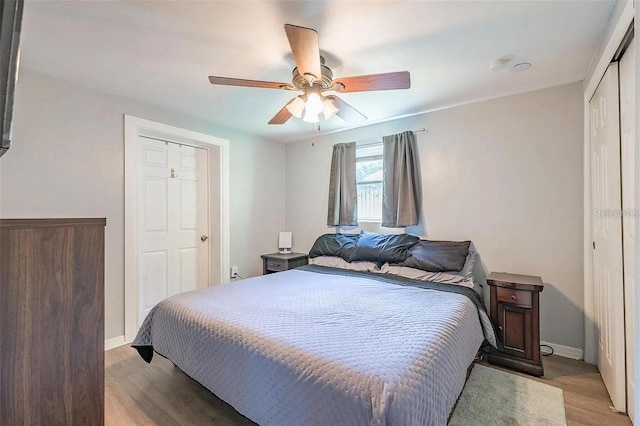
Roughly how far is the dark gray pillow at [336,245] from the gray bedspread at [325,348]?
105 cm

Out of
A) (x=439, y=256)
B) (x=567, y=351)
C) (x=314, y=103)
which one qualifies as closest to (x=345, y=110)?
(x=314, y=103)

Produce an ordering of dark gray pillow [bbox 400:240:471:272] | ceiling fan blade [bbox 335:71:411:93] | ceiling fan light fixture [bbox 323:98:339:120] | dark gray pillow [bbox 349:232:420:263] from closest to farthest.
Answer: ceiling fan blade [bbox 335:71:411:93] → ceiling fan light fixture [bbox 323:98:339:120] → dark gray pillow [bbox 400:240:471:272] → dark gray pillow [bbox 349:232:420:263]

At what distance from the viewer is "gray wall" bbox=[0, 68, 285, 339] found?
2273 mm

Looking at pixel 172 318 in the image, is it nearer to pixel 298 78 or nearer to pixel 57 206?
pixel 57 206

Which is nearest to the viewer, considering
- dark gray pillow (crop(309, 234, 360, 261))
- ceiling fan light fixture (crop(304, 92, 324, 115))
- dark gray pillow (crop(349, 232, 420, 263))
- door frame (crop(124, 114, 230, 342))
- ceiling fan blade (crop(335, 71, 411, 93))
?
ceiling fan blade (crop(335, 71, 411, 93))

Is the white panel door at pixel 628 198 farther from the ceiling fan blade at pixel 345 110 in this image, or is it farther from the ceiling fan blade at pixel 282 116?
the ceiling fan blade at pixel 282 116

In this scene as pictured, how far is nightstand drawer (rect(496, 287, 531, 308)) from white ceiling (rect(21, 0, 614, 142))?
174cm

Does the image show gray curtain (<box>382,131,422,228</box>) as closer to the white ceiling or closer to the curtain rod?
the curtain rod

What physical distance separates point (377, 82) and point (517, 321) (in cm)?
209

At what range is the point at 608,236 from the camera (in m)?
1.94

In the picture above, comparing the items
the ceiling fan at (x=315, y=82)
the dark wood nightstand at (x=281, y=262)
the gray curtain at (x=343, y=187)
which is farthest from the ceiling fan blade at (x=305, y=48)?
the dark wood nightstand at (x=281, y=262)

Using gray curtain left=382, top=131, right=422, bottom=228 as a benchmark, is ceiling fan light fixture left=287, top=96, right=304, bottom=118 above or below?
above

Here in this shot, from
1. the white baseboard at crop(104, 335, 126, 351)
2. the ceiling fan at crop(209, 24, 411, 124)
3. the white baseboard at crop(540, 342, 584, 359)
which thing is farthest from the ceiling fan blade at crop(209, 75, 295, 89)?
the white baseboard at crop(540, 342, 584, 359)

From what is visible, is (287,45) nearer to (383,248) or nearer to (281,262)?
(383,248)
